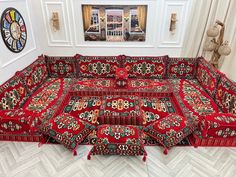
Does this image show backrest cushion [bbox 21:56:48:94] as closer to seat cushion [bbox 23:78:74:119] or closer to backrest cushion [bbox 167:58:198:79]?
seat cushion [bbox 23:78:74:119]

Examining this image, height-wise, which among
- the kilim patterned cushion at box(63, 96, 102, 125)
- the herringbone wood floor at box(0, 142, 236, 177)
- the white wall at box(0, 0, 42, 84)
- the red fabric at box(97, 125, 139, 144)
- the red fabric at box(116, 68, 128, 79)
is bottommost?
the herringbone wood floor at box(0, 142, 236, 177)

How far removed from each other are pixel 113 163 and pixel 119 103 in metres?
1.02

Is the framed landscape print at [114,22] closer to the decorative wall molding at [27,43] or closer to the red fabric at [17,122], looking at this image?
the decorative wall molding at [27,43]

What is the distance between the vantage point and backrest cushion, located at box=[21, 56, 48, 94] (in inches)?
125

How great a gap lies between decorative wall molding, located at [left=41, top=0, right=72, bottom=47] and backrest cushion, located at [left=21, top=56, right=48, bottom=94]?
62 centimetres

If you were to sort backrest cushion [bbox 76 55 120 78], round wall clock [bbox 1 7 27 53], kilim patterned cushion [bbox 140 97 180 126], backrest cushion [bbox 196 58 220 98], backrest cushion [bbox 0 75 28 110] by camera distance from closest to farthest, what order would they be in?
backrest cushion [bbox 0 75 28 110], round wall clock [bbox 1 7 27 53], kilim patterned cushion [bbox 140 97 180 126], backrest cushion [bbox 196 58 220 98], backrest cushion [bbox 76 55 120 78]

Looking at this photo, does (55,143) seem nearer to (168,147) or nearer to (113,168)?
(113,168)

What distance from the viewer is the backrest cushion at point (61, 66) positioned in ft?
12.6

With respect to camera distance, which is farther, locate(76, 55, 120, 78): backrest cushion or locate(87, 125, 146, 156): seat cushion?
locate(76, 55, 120, 78): backrest cushion

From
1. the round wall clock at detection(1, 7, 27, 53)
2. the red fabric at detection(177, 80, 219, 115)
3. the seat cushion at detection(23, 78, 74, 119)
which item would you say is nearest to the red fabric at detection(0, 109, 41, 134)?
the seat cushion at detection(23, 78, 74, 119)

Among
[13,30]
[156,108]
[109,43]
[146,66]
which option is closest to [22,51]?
[13,30]

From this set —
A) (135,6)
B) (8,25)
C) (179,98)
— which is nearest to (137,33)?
(135,6)

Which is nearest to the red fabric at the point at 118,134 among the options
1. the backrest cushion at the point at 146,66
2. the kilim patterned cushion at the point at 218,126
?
the kilim patterned cushion at the point at 218,126

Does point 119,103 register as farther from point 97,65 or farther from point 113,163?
point 97,65
